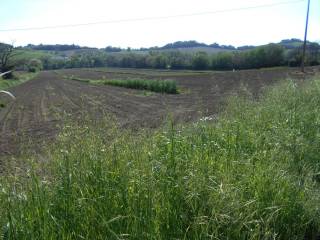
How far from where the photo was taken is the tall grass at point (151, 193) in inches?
136

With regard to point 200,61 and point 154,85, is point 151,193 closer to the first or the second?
point 154,85

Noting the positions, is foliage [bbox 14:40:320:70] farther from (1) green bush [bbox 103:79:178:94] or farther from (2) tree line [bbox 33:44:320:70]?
(1) green bush [bbox 103:79:178:94]

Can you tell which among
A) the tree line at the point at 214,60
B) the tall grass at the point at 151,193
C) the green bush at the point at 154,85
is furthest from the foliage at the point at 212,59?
the tall grass at the point at 151,193

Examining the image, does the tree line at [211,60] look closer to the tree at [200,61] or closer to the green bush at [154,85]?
the tree at [200,61]

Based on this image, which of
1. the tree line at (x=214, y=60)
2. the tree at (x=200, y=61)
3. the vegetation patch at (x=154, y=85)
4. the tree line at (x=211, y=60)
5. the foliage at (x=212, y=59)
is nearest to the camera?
the vegetation patch at (x=154, y=85)

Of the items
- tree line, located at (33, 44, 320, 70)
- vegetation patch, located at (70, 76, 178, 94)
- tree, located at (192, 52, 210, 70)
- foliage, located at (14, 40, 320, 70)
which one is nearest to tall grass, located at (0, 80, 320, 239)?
vegetation patch, located at (70, 76, 178, 94)

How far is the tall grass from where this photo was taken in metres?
3.45

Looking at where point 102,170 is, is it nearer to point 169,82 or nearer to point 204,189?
point 204,189

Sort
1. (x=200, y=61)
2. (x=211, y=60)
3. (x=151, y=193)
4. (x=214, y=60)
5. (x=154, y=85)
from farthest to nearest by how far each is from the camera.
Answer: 1. (x=200, y=61)
2. (x=211, y=60)
3. (x=214, y=60)
4. (x=154, y=85)
5. (x=151, y=193)

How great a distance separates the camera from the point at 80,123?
17.1ft

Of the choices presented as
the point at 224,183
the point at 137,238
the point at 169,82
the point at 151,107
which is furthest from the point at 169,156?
the point at 169,82

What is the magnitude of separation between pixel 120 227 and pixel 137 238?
233mm

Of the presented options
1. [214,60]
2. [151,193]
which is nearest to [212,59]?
[214,60]

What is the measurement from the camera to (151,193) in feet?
12.3
